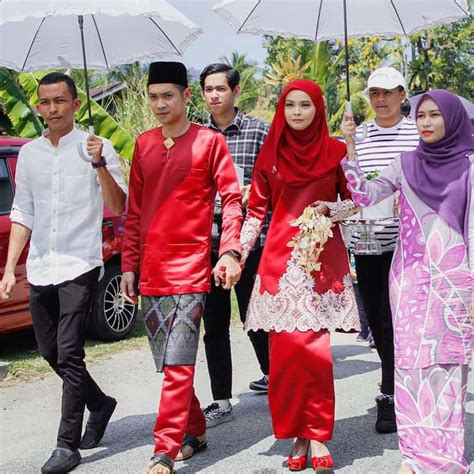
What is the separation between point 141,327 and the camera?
8883mm

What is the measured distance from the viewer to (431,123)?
13.6 feet

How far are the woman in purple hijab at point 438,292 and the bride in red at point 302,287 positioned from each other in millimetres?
452

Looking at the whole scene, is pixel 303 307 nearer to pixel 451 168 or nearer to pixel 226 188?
pixel 226 188

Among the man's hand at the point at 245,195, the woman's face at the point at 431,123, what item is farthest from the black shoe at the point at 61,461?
the woman's face at the point at 431,123

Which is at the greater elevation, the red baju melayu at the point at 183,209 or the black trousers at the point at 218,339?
the red baju melayu at the point at 183,209

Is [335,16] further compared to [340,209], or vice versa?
[335,16]

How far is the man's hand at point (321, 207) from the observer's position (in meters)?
4.50

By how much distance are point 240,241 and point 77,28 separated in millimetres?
1921

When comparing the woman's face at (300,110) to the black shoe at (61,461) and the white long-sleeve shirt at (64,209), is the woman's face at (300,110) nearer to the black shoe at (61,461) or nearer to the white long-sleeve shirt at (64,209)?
the white long-sleeve shirt at (64,209)

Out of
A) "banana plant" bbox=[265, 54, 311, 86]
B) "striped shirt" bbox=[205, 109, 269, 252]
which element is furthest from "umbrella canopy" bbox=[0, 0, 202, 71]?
"banana plant" bbox=[265, 54, 311, 86]

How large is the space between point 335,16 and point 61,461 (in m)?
3.22

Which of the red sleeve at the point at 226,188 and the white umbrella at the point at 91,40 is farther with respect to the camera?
the white umbrella at the point at 91,40

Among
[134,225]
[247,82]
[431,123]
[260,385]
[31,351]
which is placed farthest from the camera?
[247,82]

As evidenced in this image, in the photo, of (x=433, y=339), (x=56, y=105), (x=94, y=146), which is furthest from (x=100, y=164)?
(x=433, y=339)
